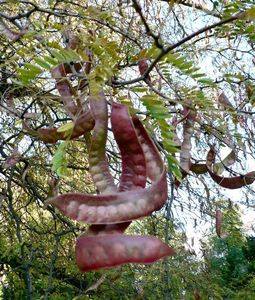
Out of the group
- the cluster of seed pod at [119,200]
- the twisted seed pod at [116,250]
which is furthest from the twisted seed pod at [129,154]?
the twisted seed pod at [116,250]

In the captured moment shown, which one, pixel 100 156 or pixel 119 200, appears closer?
pixel 119 200

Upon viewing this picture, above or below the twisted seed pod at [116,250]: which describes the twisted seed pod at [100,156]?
above

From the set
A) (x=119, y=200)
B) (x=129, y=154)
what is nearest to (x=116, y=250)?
(x=119, y=200)

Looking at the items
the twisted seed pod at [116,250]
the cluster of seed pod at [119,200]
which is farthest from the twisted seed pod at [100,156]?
the twisted seed pod at [116,250]

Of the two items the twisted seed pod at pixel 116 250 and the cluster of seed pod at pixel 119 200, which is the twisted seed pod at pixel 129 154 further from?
the twisted seed pod at pixel 116 250

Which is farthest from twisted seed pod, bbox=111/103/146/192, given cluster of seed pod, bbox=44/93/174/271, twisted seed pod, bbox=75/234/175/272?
twisted seed pod, bbox=75/234/175/272

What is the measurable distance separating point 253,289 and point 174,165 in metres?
3.91

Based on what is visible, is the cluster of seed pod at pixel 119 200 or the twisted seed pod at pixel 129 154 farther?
the twisted seed pod at pixel 129 154

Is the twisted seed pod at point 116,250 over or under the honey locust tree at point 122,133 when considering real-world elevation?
under

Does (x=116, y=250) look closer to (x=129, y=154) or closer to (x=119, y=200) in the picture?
(x=119, y=200)

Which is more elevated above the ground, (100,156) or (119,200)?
(100,156)

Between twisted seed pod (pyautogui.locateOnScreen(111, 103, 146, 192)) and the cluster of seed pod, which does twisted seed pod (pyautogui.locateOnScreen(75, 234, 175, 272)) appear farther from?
twisted seed pod (pyautogui.locateOnScreen(111, 103, 146, 192))

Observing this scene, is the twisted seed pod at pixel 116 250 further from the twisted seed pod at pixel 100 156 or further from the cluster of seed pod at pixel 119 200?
the twisted seed pod at pixel 100 156

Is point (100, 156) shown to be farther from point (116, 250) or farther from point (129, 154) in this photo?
point (116, 250)
